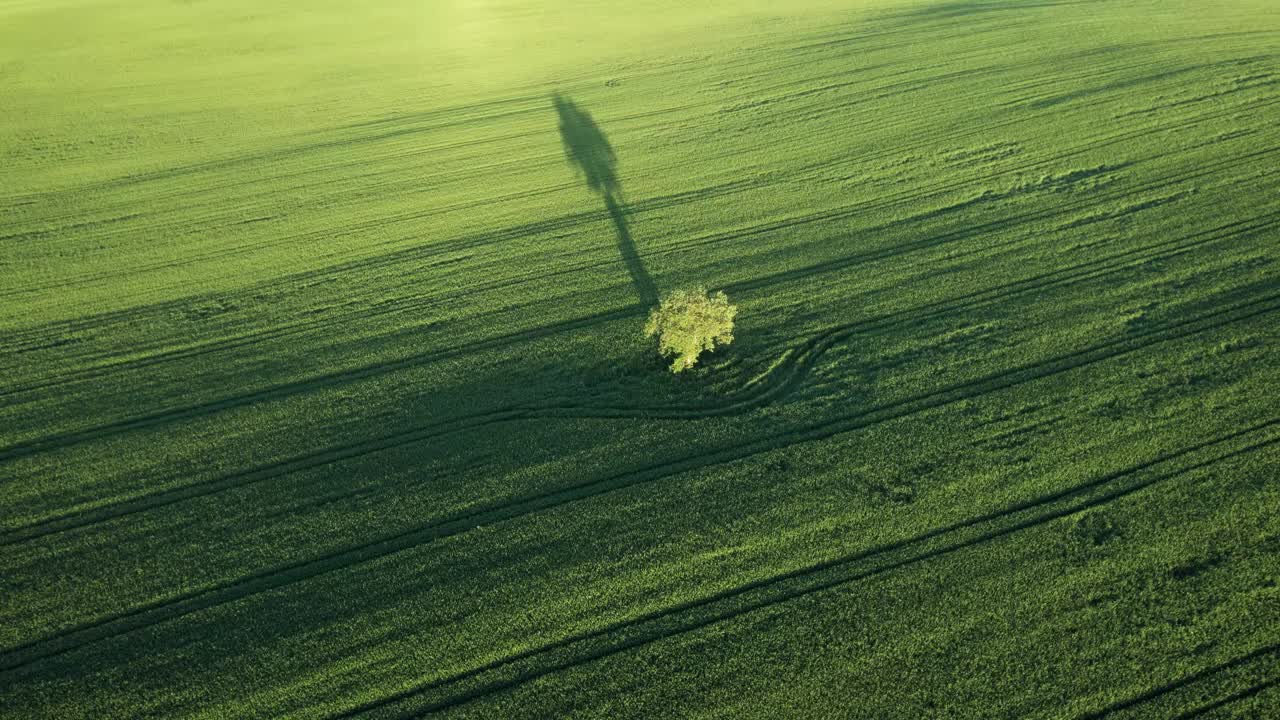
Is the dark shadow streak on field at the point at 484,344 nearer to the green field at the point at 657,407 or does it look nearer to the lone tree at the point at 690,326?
the green field at the point at 657,407

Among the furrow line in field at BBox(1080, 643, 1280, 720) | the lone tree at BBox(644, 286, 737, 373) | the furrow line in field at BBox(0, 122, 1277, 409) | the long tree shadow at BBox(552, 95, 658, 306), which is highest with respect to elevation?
the long tree shadow at BBox(552, 95, 658, 306)

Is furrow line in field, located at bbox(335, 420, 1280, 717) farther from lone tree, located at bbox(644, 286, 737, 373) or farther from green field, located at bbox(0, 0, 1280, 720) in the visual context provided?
lone tree, located at bbox(644, 286, 737, 373)

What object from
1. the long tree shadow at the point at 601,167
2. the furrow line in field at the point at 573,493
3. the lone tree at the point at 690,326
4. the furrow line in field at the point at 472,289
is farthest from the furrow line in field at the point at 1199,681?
the long tree shadow at the point at 601,167

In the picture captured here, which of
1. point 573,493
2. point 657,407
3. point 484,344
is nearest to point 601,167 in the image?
point 484,344

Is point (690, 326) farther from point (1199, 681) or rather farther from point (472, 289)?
point (1199, 681)

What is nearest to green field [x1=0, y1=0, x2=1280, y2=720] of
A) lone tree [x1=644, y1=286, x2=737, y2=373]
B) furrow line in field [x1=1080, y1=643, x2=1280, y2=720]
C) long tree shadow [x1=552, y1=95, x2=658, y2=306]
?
furrow line in field [x1=1080, y1=643, x2=1280, y2=720]

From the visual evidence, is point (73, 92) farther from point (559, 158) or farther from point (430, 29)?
point (559, 158)
